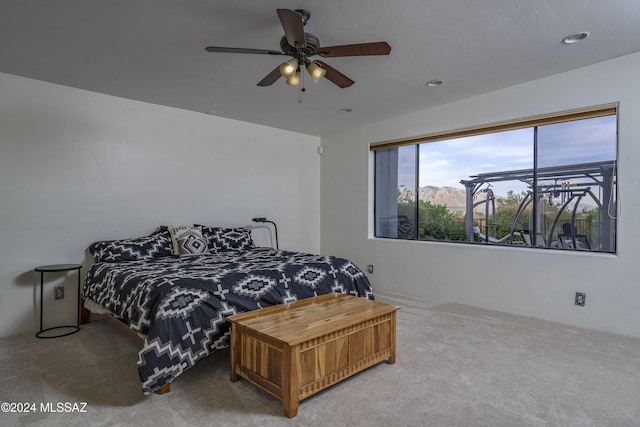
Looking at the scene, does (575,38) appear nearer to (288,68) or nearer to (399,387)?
(288,68)

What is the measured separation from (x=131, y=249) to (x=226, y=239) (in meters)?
1.02

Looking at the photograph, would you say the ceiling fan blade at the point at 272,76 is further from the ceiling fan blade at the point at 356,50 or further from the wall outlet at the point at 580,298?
the wall outlet at the point at 580,298

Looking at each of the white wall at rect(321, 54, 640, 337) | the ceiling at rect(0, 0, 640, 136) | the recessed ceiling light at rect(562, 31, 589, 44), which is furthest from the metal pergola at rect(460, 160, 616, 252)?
the recessed ceiling light at rect(562, 31, 589, 44)

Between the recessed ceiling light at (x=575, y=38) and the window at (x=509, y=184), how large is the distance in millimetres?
852

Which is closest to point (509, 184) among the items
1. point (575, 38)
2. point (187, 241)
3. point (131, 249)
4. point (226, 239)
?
point (575, 38)

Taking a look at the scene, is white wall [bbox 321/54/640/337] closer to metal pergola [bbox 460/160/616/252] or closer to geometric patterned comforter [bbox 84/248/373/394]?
metal pergola [bbox 460/160/616/252]

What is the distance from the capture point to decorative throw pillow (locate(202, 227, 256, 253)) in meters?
4.06

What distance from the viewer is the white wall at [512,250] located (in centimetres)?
301

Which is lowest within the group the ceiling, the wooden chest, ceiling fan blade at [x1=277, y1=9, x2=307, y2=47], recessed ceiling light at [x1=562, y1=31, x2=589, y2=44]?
the wooden chest

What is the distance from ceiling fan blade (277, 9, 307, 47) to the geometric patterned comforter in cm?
164

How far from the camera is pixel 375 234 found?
5215mm

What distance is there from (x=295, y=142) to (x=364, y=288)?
287 cm

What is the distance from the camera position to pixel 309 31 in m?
2.52

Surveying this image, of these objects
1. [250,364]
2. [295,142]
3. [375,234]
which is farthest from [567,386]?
[295,142]
